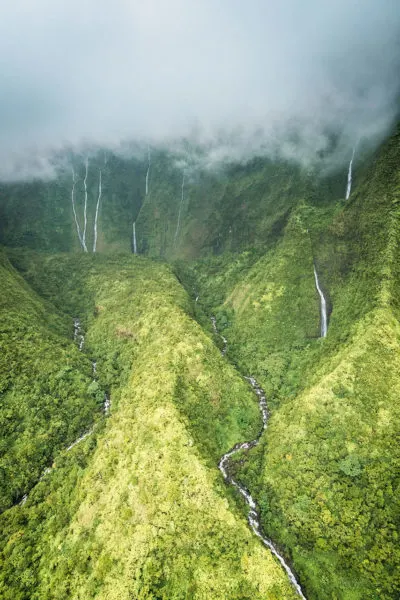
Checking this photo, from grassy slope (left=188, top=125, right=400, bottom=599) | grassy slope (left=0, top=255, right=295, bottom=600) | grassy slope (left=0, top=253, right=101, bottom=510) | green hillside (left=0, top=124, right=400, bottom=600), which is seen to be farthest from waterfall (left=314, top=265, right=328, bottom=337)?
grassy slope (left=0, top=253, right=101, bottom=510)

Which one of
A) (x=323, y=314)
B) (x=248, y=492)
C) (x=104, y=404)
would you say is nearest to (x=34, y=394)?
(x=104, y=404)

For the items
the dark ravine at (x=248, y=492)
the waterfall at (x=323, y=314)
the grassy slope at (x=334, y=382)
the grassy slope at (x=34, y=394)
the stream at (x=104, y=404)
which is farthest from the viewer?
the waterfall at (x=323, y=314)

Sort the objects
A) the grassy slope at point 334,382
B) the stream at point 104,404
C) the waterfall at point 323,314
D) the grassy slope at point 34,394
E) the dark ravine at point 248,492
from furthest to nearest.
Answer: the waterfall at point 323,314
the stream at point 104,404
the grassy slope at point 34,394
the dark ravine at point 248,492
the grassy slope at point 334,382

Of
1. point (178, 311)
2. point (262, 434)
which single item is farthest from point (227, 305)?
point (262, 434)

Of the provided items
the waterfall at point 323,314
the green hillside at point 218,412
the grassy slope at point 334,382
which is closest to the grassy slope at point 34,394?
the green hillside at point 218,412

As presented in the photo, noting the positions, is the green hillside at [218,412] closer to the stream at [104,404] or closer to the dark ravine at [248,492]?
the stream at [104,404]

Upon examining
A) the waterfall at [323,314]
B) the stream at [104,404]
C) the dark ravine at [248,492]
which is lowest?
the dark ravine at [248,492]
